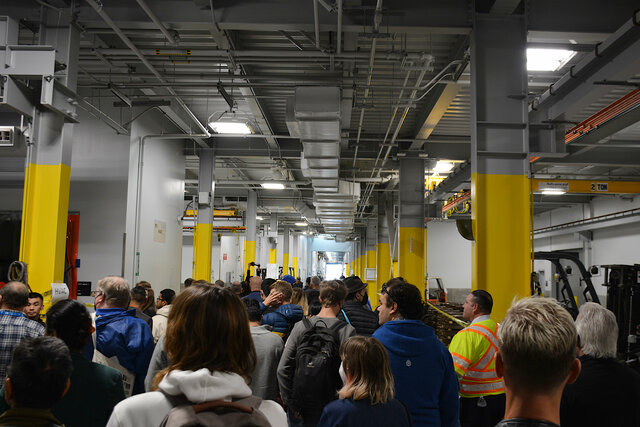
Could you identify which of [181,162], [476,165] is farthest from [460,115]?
[181,162]

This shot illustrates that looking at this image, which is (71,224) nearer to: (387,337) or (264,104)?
(264,104)

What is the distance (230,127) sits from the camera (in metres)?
12.2

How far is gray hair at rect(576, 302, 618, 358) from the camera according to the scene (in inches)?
103

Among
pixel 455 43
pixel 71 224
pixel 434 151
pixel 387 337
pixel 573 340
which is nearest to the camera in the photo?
pixel 573 340

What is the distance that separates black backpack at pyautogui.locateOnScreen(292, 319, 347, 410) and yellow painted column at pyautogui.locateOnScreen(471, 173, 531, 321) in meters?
3.20

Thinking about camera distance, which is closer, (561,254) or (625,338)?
(625,338)

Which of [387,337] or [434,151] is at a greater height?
[434,151]

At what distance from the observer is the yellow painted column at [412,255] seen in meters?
12.9

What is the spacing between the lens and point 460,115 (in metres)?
11.5

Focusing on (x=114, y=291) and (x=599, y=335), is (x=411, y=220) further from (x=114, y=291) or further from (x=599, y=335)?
(x=599, y=335)

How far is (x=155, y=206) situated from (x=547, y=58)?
8469mm

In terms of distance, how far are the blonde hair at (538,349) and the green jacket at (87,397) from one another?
1.94 metres

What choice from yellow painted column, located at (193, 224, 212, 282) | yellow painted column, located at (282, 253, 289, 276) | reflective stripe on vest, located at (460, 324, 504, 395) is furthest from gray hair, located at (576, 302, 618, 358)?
yellow painted column, located at (282, 253, 289, 276)

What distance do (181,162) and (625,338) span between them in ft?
35.6
